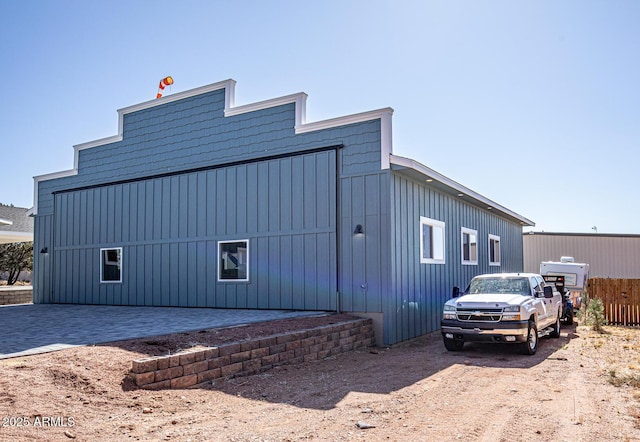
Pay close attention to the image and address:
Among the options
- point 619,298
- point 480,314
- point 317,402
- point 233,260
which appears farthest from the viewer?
point 619,298

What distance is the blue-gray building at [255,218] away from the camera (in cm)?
1197

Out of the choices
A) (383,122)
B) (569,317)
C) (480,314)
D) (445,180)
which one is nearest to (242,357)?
(480,314)

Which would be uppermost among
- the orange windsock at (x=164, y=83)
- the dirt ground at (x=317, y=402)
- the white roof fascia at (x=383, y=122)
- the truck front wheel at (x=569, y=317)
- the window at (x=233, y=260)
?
the orange windsock at (x=164, y=83)

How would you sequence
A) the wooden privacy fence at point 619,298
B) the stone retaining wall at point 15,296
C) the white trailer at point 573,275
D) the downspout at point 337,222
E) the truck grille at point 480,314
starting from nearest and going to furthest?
the truck grille at point 480,314
the downspout at point 337,222
the wooden privacy fence at point 619,298
the white trailer at point 573,275
the stone retaining wall at point 15,296

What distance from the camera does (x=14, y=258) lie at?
111 feet

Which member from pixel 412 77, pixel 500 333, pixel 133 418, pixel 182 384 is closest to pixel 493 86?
pixel 412 77

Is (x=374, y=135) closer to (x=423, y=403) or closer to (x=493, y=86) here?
(x=493, y=86)

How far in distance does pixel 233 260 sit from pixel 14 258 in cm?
2657

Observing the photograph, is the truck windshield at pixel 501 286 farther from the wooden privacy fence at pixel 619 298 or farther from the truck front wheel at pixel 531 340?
the wooden privacy fence at pixel 619 298

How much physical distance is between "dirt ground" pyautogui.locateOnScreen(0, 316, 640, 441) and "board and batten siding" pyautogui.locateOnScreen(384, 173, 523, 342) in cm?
311

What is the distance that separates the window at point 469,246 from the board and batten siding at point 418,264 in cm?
19

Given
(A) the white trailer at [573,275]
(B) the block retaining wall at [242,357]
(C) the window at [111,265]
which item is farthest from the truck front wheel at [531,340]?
(C) the window at [111,265]

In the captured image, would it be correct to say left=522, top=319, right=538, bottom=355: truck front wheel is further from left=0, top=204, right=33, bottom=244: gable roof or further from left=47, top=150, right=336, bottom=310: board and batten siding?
left=0, top=204, right=33, bottom=244: gable roof

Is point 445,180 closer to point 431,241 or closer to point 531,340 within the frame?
point 431,241
